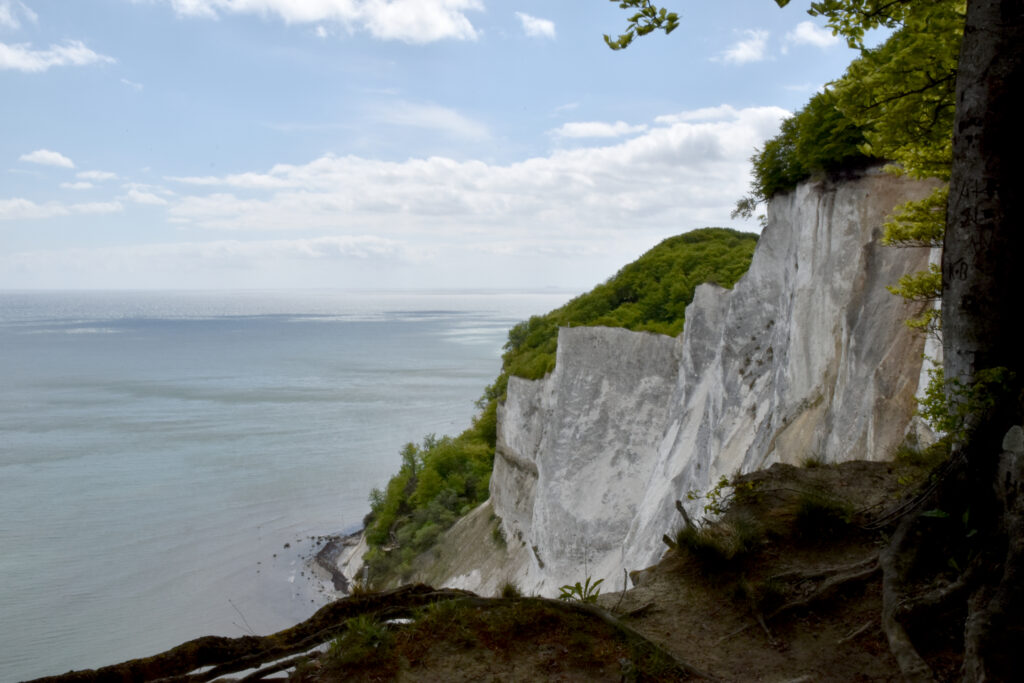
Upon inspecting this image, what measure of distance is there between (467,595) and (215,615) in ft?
126

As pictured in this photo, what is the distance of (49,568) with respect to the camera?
42.3 meters

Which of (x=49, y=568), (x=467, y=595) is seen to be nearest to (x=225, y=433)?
(x=49, y=568)

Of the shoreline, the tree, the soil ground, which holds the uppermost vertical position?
the tree

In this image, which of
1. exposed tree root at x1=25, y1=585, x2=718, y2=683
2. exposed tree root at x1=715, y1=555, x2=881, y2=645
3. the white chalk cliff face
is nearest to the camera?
exposed tree root at x1=25, y1=585, x2=718, y2=683

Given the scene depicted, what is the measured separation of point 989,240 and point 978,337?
2.06ft

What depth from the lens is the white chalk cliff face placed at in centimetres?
1135

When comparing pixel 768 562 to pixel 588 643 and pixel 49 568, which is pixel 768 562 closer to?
pixel 588 643

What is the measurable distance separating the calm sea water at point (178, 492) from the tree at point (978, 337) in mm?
12551

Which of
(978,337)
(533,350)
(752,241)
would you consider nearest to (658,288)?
(752,241)

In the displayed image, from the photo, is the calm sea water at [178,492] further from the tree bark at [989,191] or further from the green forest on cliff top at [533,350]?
the tree bark at [989,191]

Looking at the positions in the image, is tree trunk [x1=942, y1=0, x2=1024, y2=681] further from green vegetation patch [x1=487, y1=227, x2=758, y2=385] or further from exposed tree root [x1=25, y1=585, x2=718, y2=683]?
green vegetation patch [x1=487, y1=227, x2=758, y2=385]

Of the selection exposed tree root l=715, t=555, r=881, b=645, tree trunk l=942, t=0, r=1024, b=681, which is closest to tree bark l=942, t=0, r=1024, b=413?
tree trunk l=942, t=0, r=1024, b=681

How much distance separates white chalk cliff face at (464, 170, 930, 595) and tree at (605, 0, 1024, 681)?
5417 mm

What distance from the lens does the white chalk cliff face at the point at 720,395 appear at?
447 inches
